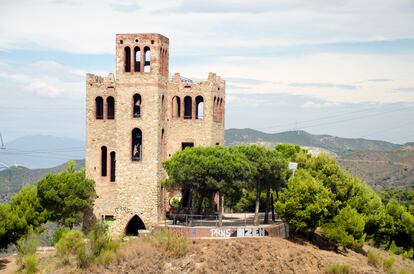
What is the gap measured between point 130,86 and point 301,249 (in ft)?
74.3

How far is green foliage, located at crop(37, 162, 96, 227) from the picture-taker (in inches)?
2648

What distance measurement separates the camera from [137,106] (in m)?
71.8

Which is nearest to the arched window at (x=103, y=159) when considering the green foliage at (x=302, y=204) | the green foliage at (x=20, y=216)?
the green foliage at (x=20, y=216)

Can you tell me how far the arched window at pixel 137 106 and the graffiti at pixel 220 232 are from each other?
14817 millimetres

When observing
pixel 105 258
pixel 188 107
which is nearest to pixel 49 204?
pixel 105 258

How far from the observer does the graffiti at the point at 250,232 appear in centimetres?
6188

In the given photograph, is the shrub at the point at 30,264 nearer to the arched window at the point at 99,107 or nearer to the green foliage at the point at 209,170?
the green foliage at the point at 209,170

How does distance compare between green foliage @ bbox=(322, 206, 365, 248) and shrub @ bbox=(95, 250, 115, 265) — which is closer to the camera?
shrub @ bbox=(95, 250, 115, 265)

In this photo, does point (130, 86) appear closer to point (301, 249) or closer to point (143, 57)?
point (143, 57)

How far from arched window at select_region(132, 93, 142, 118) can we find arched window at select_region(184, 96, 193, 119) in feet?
16.2

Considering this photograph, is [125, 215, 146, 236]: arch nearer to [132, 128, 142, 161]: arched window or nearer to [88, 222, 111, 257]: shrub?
[132, 128, 142, 161]: arched window

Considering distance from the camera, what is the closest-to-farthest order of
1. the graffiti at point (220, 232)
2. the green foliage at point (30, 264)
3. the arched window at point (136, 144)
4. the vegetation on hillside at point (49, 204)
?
the green foliage at point (30, 264) → the graffiti at point (220, 232) → the vegetation on hillside at point (49, 204) → the arched window at point (136, 144)

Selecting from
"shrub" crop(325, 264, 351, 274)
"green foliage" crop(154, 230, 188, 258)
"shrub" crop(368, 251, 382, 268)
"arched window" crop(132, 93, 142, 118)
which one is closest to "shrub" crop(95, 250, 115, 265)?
"green foliage" crop(154, 230, 188, 258)

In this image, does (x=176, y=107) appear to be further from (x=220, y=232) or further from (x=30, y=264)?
(x=30, y=264)
